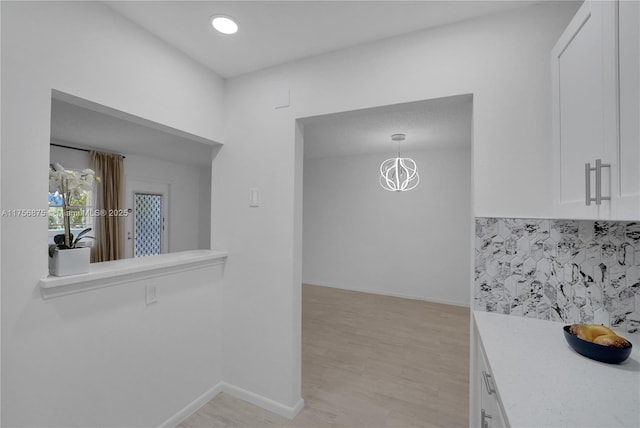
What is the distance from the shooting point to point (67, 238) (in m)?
1.36

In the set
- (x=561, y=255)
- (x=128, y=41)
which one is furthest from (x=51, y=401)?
(x=561, y=255)

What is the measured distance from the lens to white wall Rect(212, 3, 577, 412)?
4.59 feet

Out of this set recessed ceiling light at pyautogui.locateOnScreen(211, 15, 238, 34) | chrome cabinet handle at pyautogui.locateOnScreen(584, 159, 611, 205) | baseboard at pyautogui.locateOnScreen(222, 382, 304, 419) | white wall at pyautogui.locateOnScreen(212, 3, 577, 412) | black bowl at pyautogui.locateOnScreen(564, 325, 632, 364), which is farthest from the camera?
baseboard at pyautogui.locateOnScreen(222, 382, 304, 419)

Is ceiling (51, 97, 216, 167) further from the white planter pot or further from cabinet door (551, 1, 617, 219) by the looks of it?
cabinet door (551, 1, 617, 219)

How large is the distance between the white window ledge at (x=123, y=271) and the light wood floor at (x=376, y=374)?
102 centimetres

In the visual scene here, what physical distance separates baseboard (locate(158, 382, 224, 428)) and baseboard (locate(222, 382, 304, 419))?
0.07m

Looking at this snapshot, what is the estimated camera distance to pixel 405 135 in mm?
3855

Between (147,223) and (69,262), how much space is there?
189 inches

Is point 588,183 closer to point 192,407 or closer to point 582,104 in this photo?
point 582,104

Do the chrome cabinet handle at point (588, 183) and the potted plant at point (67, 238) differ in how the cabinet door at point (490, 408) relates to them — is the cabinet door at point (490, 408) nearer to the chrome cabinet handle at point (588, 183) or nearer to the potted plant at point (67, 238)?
the chrome cabinet handle at point (588, 183)

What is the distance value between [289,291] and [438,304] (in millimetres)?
3400

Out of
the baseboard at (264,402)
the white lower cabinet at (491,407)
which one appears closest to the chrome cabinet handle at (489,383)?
the white lower cabinet at (491,407)

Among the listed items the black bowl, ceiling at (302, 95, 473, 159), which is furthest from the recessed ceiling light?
the black bowl

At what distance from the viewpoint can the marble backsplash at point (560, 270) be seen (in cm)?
123
